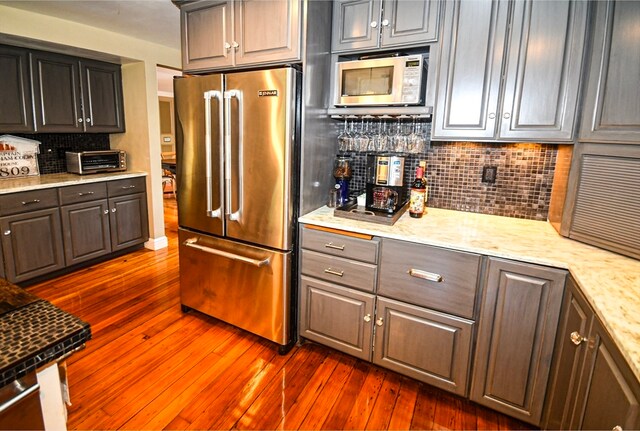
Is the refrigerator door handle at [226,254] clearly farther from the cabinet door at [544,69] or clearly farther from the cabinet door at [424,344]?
the cabinet door at [544,69]

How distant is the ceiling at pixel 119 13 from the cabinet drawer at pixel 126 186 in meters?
1.43

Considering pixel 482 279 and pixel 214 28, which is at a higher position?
pixel 214 28

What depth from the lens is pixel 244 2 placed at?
6.76 ft

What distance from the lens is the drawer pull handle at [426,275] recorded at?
5.78 feet

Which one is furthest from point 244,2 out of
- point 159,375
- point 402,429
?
point 402,429

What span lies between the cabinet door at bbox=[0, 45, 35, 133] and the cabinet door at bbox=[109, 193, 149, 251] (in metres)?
0.97

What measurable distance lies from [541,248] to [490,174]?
688mm

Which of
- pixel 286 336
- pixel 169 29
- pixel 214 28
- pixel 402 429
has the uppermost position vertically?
pixel 169 29

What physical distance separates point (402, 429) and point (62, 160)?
4.06 meters

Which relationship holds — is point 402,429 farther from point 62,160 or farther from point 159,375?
point 62,160

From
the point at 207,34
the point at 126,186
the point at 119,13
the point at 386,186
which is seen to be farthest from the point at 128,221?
the point at 386,186

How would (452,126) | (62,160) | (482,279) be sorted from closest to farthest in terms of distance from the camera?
(482,279) < (452,126) < (62,160)

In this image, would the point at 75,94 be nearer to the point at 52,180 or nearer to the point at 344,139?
the point at 52,180

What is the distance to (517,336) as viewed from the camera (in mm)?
1633
